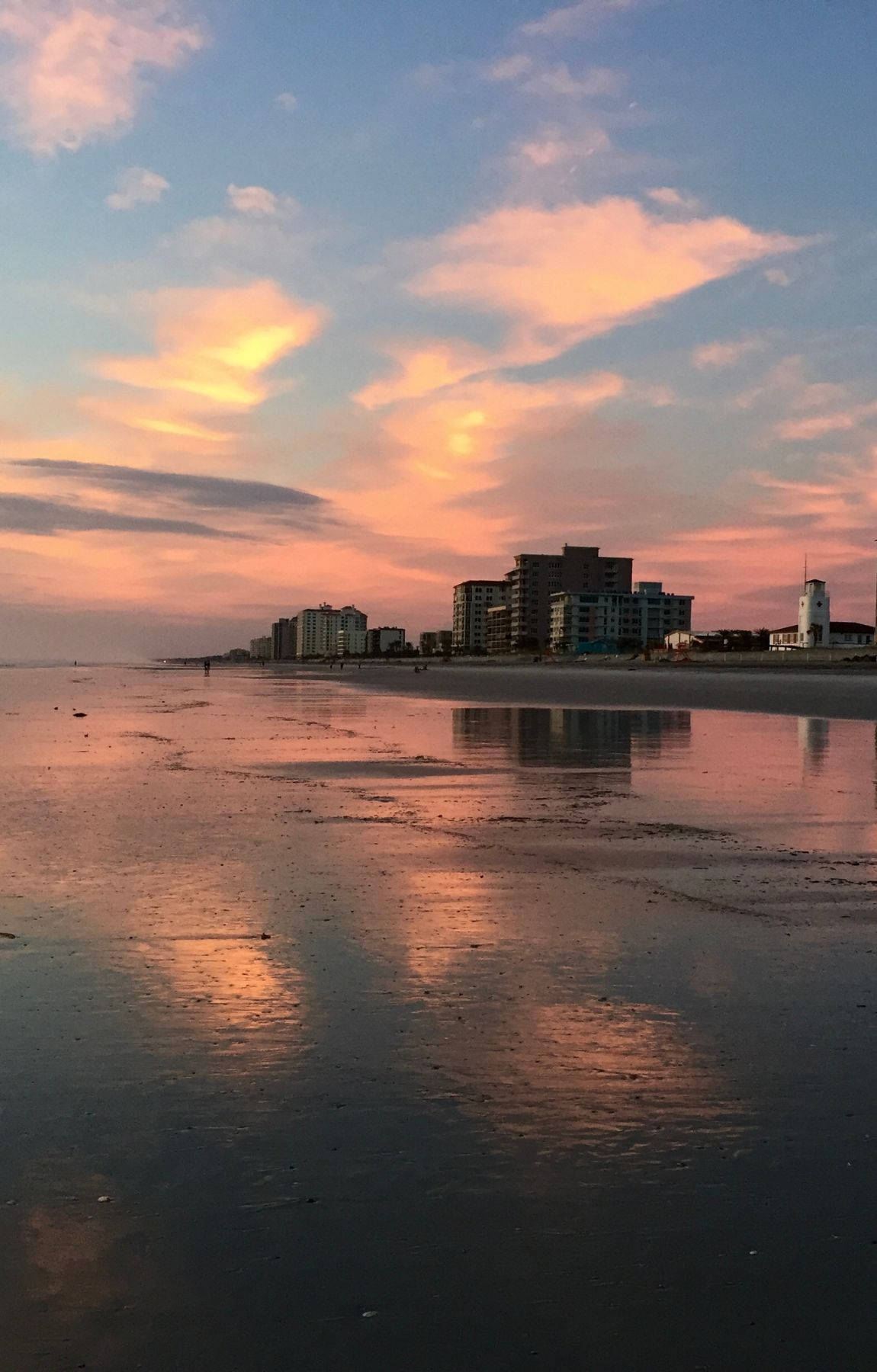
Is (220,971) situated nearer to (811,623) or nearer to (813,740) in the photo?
(813,740)

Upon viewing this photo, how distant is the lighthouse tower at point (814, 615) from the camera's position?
172 m

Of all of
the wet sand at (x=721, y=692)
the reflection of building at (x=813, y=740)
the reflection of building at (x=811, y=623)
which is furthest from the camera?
the reflection of building at (x=811, y=623)

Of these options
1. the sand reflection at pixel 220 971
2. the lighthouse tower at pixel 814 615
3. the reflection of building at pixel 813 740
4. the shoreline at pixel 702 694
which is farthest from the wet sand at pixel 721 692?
the lighthouse tower at pixel 814 615

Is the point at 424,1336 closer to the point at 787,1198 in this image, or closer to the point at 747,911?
the point at 787,1198

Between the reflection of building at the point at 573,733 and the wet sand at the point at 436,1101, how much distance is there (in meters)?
11.8

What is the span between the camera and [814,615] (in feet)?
578

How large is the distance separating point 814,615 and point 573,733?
6044 inches

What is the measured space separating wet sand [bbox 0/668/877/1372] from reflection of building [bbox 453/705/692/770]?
11787 mm

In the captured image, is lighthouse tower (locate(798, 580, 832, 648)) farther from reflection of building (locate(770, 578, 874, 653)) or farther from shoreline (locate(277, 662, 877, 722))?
shoreline (locate(277, 662, 877, 722))

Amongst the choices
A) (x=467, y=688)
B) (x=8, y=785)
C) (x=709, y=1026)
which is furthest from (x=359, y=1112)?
(x=467, y=688)

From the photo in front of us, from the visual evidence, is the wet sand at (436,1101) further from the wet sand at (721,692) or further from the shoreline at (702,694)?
the wet sand at (721,692)

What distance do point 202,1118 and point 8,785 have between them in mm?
15946

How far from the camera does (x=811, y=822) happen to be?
628 inches

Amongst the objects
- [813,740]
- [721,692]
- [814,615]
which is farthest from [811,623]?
[813,740]
